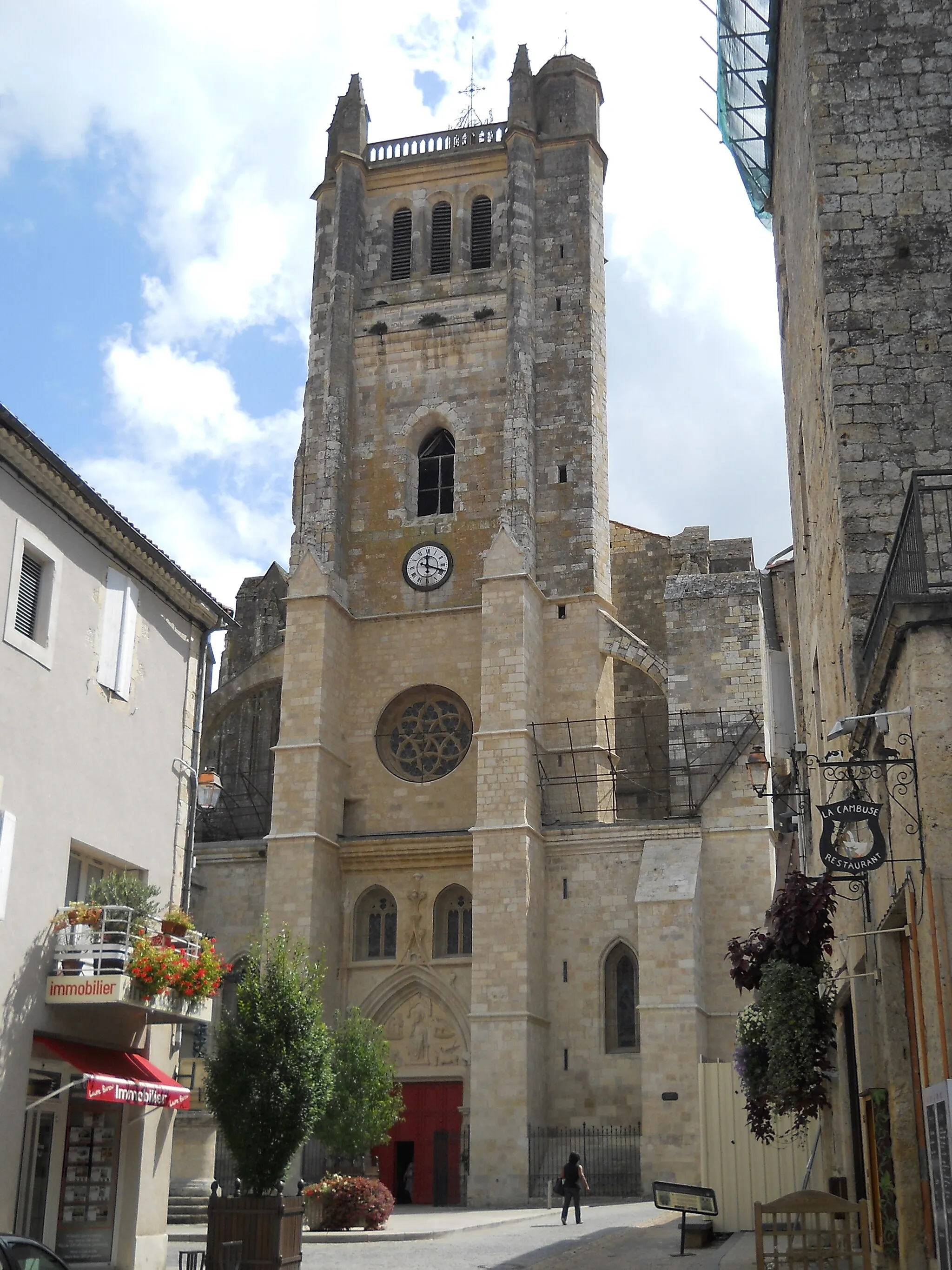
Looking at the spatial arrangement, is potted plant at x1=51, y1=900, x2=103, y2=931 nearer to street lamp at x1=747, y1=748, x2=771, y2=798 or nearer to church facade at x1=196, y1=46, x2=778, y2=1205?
street lamp at x1=747, y1=748, x2=771, y2=798

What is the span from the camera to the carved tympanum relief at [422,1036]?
25.3 metres

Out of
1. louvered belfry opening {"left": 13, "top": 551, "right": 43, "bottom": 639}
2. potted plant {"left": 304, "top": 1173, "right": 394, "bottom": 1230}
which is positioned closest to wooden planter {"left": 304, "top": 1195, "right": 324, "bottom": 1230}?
potted plant {"left": 304, "top": 1173, "right": 394, "bottom": 1230}

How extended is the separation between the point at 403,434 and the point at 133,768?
16949 mm

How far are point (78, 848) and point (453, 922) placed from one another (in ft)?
47.3

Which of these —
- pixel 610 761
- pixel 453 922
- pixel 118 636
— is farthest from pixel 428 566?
pixel 118 636

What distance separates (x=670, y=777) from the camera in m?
26.5

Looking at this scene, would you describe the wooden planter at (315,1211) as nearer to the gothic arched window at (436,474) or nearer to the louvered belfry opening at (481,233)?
the gothic arched window at (436,474)

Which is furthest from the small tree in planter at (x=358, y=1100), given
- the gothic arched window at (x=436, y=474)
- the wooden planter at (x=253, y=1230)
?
the gothic arched window at (x=436, y=474)

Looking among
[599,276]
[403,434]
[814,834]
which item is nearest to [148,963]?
[814,834]

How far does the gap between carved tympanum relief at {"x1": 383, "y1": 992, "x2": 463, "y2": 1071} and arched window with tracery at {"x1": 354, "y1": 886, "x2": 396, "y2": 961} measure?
1.13 meters

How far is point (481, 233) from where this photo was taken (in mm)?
31219

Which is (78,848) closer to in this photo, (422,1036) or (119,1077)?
(119,1077)

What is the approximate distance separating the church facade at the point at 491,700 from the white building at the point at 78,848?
36.4ft

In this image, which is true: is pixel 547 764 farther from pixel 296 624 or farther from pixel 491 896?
pixel 296 624
